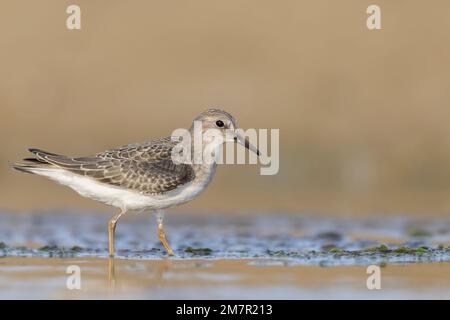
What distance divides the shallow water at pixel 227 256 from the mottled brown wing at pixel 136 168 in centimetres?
121

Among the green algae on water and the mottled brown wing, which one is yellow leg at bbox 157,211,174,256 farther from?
the mottled brown wing

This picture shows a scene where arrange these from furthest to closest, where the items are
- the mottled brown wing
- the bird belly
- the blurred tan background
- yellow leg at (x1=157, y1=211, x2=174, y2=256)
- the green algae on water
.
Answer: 1. the blurred tan background
2. the green algae on water
3. yellow leg at (x1=157, y1=211, x2=174, y2=256)
4. the bird belly
5. the mottled brown wing

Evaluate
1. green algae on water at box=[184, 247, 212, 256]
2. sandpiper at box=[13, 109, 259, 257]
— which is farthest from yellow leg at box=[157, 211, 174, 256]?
green algae on water at box=[184, 247, 212, 256]

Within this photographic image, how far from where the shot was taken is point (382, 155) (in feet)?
88.4

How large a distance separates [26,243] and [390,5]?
57.7 feet

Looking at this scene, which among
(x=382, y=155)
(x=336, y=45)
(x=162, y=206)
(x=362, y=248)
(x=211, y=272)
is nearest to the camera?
(x=211, y=272)

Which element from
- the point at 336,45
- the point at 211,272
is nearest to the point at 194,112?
the point at 336,45

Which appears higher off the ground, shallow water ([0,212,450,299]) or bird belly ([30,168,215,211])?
bird belly ([30,168,215,211])

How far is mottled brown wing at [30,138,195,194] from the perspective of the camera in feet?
49.3

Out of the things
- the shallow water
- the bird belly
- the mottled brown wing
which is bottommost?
the shallow water

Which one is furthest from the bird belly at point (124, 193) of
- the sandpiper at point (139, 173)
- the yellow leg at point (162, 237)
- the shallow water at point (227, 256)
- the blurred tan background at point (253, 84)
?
the blurred tan background at point (253, 84)

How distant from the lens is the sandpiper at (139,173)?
1509 cm

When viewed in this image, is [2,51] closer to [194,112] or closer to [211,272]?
[194,112]

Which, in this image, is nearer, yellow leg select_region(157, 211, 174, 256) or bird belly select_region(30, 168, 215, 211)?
bird belly select_region(30, 168, 215, 211)
